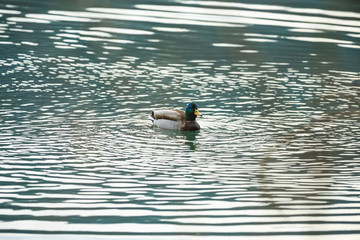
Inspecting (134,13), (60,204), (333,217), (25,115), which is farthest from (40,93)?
(134,13)

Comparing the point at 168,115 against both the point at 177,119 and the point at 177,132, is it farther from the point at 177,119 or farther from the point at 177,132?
the point at 177,132

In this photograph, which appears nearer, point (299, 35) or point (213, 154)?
point (213, 154)

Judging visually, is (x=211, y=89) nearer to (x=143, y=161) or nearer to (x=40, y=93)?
(x=40, y=93)

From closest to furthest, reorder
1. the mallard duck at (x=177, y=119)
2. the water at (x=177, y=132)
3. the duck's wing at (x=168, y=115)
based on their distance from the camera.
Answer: the water at (x=177, y=132) < the mallard duck at (x=177, y=119) < the duck's wing at (x=168, y=115)

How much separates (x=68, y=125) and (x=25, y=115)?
0.97 m

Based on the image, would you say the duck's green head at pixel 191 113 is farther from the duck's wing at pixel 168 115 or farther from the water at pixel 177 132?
the water at pixel 177 132

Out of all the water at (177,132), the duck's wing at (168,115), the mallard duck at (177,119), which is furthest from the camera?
the duck's wing at (168,115)

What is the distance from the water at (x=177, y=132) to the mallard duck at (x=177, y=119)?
0.47 feet

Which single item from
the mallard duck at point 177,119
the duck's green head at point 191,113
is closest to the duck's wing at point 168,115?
the mallard duck at point 177,119

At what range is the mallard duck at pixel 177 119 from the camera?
12023 mm

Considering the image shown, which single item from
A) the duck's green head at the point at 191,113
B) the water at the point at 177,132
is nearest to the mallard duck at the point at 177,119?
the duck's green head at the point at 191,113

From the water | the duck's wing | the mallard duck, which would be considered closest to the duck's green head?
the mallard duck

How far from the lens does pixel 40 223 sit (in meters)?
6.82

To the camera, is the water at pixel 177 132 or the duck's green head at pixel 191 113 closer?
the water at pixel 177 132
